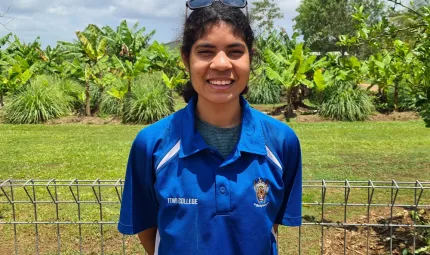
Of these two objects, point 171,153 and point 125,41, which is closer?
point 171,153

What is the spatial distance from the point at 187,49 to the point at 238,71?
23 centimetres

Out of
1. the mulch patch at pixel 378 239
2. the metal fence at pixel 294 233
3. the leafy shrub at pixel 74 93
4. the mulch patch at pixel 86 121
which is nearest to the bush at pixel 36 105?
the mulch patch at pixel 86 121

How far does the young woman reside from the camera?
1.68 m

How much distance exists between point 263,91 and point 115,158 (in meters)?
9.53

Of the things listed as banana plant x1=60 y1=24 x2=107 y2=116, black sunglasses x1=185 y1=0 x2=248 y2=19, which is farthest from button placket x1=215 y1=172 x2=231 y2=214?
banana plant x1=60 y1=24 x2=107 y2=116

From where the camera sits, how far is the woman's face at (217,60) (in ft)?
5.54

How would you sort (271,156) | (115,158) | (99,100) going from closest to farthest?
(271,156), (115,158), (99,100)

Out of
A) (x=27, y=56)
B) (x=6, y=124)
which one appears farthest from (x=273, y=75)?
(x=27, y=56)

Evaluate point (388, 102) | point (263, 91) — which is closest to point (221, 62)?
point (388, 102)

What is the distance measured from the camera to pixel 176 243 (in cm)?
173

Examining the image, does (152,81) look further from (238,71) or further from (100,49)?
(238,71)

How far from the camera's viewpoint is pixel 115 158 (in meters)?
8.19

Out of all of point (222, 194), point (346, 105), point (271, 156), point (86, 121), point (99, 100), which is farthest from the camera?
point (99, 100)

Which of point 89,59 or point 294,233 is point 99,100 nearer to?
point 89,59
